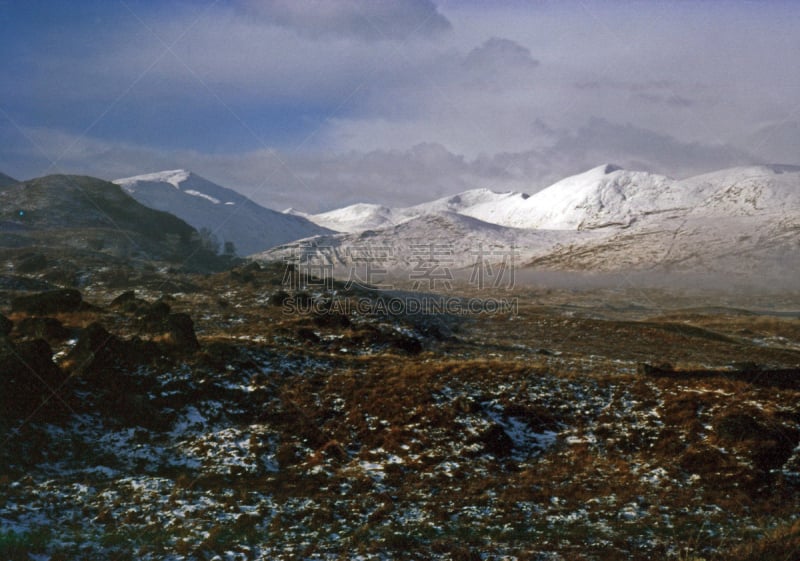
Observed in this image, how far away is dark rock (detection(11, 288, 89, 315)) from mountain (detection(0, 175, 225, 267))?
41079 mm

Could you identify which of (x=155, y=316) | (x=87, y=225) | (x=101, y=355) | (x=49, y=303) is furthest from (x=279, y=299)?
(x=87, y=225)

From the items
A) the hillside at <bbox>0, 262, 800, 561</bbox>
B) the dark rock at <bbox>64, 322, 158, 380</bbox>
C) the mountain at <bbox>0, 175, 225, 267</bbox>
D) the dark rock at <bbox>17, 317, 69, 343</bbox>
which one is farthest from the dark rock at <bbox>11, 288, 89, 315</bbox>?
the mountain at <bbox>0, 175, 225, 267</bbox>

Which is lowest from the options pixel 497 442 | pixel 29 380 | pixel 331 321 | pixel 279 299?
pixel 497 442

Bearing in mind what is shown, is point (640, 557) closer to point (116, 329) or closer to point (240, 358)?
point (240, 358)

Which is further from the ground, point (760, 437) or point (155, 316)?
point (155, 316)

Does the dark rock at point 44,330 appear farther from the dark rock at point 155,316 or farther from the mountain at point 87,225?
the mountain at point 87,225

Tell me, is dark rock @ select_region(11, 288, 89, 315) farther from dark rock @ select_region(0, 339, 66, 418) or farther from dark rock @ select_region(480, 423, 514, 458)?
dark rock @ select_region(480, 423, 514, 458)

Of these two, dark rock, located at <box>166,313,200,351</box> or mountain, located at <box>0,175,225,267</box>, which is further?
mountain, located at <box>0,175,225,267</box>

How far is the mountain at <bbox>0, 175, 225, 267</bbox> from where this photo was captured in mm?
90162

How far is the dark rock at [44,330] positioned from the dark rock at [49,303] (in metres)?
8.33

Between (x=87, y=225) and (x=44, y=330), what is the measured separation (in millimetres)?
102725

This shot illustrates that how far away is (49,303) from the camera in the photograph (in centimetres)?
3547

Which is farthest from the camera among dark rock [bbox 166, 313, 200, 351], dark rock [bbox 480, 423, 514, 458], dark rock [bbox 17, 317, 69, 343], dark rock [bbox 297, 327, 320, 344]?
dark rock [bbox 297, 327, 320, 344]

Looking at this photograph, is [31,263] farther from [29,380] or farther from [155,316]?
[29,380]
